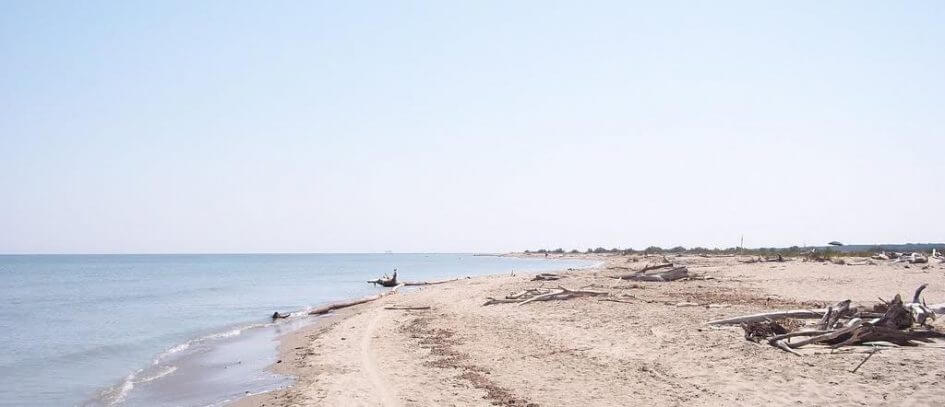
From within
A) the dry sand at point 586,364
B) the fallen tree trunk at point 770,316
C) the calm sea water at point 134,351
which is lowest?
the calm sea water at point 134,351

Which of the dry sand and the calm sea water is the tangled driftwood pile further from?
the calm sea water

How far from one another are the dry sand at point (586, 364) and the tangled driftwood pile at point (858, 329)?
19.8 inches

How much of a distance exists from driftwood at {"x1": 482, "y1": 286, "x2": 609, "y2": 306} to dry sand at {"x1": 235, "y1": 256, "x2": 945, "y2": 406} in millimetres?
777

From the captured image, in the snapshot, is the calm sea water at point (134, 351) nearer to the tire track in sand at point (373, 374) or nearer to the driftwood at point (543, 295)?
the tire track in sand at point (373, 374)

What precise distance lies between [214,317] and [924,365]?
2674 centimetres

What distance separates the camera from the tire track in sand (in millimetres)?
9515

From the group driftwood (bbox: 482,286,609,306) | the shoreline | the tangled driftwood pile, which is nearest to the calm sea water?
the shoreline

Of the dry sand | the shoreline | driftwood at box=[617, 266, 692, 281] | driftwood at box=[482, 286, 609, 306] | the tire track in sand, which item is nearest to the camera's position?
the dry sand

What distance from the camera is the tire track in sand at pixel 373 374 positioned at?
375 inches

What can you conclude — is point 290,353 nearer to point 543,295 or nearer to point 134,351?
point 134,351

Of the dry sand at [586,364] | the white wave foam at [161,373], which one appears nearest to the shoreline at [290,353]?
the dry sand at [586,364]

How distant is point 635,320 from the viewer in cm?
1497

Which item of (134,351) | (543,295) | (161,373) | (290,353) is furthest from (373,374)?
(134,351)

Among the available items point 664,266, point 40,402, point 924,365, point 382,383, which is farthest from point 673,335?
point 664,266
